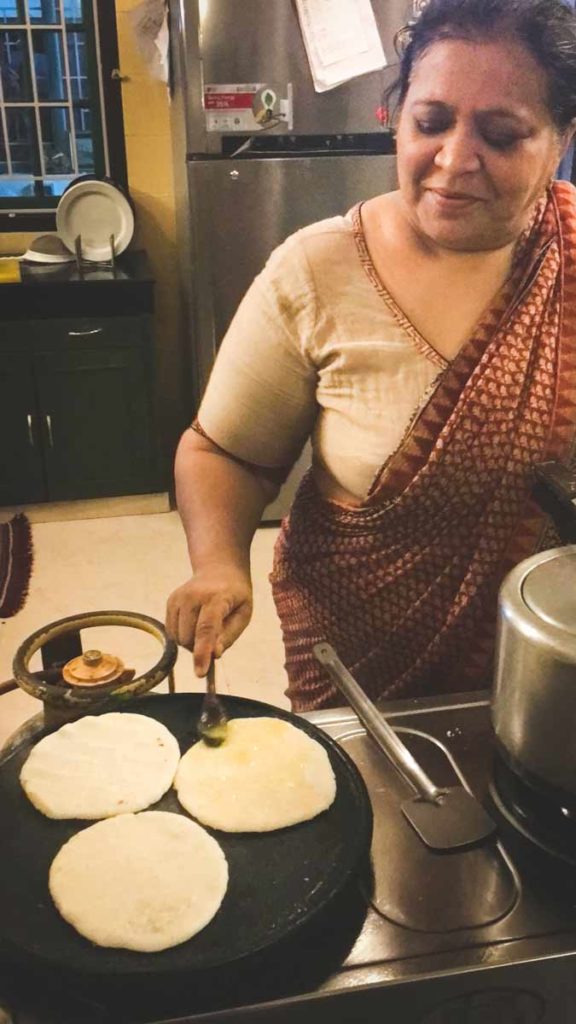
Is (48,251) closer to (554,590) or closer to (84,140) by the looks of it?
(84,140)

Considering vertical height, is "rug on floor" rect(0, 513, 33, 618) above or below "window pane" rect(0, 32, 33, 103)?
below

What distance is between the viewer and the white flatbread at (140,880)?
63cm

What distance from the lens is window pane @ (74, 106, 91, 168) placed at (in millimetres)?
3391

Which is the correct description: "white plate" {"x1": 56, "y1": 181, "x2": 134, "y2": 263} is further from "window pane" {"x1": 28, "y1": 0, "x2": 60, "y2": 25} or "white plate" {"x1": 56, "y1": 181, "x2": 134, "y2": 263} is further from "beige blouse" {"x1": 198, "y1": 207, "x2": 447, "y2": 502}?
"beige blouse" {"x1": 198, "y1": 207, "x2": 447, "y2": 502}

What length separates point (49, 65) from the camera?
3.35 metres

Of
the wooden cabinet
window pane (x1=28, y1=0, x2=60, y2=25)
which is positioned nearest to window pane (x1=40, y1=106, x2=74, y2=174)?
window pane (x1=28, y1=0, x2=60, y2=25)

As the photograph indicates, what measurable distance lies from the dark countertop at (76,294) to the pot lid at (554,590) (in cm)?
251

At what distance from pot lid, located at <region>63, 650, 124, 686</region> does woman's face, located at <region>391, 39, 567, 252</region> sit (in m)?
0.55

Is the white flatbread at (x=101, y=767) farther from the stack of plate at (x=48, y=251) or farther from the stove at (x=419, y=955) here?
the stack of plate at (x=48, y=251)

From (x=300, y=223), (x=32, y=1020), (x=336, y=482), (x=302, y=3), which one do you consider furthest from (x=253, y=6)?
(x=32, y=1020)

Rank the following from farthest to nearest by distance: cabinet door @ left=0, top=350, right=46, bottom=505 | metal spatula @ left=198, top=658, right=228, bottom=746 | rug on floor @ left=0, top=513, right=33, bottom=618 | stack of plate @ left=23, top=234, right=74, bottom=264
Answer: stack of plate @ left=23, top=234, right=74, bottom=264
cabinet door @ left=0, top=350, right=46, bottom=505
rug on floor @ left=0, top=513, right=33, bottom=618
metal spatula @ left=198, top=658, right=228, bottom=746

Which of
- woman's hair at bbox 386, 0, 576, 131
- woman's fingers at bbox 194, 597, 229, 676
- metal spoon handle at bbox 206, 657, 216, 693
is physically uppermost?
woman's hair at bbox 386, 0, 576, 131

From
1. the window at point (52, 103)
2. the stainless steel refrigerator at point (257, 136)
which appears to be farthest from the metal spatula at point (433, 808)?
the window at point (52, 103)

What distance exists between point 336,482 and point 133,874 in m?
0.56
